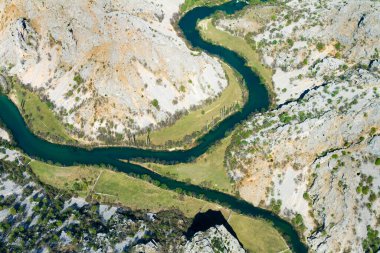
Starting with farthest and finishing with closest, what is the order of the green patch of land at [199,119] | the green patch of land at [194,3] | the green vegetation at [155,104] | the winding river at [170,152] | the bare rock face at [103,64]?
the green patch of land at [194,3], the green vegetation at [155,104], the bare rock face at [103,64], the green patch of land at [199,119], the winding river at [170,152]

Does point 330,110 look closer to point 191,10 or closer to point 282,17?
point 282,17

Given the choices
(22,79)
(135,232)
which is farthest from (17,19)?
(135,232)

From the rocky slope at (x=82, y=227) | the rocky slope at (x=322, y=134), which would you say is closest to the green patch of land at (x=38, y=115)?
the rocky slope at (x=82, y=227)

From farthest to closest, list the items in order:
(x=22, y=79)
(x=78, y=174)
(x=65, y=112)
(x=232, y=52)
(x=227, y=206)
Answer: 1. (x=232, y=52)
2. (x=22, y=79)
3. (x=65, y=112)
4. (x=78, y=174)
5. (x=227, y=206)

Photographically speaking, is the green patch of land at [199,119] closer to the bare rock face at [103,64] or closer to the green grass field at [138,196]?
the bare rock face at [103,64]

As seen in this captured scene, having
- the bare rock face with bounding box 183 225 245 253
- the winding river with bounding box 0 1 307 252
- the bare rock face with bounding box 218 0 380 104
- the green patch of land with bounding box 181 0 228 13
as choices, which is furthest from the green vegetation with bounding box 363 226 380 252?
the green patch of land with bounding box 181 0 228 13

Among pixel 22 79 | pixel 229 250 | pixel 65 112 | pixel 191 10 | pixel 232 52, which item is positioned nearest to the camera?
pixel 229 250

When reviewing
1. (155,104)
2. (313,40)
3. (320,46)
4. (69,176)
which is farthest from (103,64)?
(320,46)
